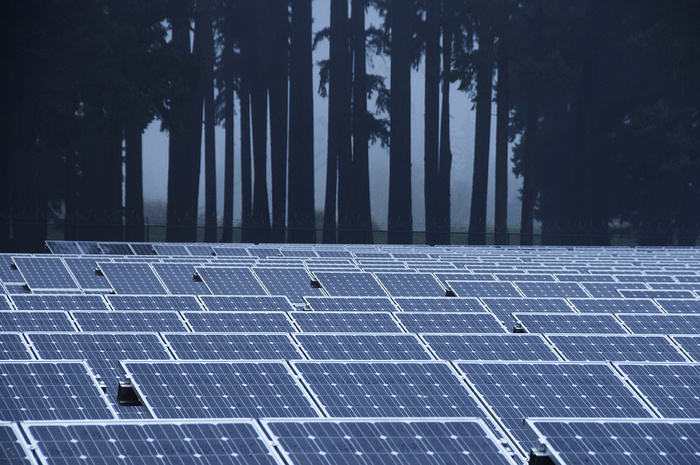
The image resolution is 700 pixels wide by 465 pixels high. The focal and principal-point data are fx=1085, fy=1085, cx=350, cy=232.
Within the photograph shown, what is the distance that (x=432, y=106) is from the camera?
2119 inches

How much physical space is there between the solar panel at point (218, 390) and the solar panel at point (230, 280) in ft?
26.7

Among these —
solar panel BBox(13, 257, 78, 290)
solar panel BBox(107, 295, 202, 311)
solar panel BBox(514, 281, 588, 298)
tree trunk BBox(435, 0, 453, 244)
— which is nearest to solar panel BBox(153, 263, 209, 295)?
solar panel BBox(13, 257, 78, 290)

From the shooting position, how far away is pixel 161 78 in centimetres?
4322

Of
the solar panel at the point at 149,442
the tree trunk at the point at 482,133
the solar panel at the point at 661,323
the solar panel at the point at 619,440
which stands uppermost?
the tree trunk at the point at 482,133

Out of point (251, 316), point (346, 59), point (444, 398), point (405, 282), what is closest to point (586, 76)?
point (346, 59)

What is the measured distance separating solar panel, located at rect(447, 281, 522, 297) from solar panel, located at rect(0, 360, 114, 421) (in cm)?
955

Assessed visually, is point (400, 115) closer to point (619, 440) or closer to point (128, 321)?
point (128, 321)

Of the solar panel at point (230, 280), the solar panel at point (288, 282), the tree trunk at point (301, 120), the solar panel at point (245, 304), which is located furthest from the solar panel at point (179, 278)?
the tree trunk at point (301, 120)

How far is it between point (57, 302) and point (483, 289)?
7.14 meters

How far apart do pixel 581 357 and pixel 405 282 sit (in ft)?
22.3

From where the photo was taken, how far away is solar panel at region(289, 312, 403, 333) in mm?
13820

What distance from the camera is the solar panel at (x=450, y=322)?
14.2m

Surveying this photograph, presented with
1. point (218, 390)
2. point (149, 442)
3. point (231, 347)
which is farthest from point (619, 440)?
point (231, 347)

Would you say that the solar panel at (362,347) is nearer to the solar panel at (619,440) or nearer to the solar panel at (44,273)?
the solar panel at (619,440)
